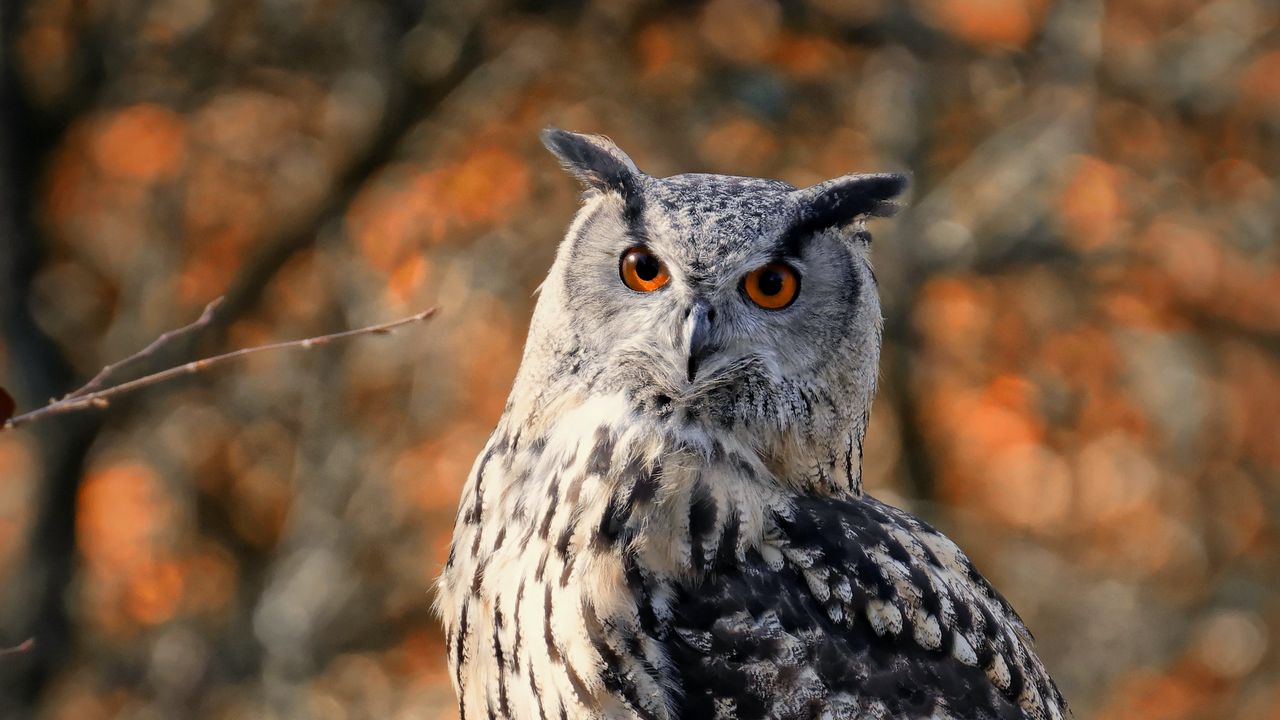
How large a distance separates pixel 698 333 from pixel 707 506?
0.26 m

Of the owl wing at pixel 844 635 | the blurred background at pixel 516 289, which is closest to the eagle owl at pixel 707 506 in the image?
the owl wing at pixel 844 635

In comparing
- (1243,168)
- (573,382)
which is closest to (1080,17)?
(1243,168)

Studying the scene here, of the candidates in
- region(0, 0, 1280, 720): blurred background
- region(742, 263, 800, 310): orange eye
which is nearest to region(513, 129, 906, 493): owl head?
region(742, 263, 800, 310): orange eye

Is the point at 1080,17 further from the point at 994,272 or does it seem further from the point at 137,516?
the point at 137,516

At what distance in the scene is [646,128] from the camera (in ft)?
22.0

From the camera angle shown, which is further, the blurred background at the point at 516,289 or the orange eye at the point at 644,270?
the blurred background at the point at 516,289

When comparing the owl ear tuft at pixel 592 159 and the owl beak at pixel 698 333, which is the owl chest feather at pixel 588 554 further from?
the owl ear tuft at pixel 592 159

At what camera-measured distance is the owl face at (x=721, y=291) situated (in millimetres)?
1868

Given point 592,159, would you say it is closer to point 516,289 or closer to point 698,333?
point 698,333

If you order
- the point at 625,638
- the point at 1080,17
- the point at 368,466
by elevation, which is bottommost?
the point at 368,466

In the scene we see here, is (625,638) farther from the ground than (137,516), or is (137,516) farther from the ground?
(625,638)

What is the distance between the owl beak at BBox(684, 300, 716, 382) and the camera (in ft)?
5.93

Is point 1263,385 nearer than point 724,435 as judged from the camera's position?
No

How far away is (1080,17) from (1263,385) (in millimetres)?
2343
